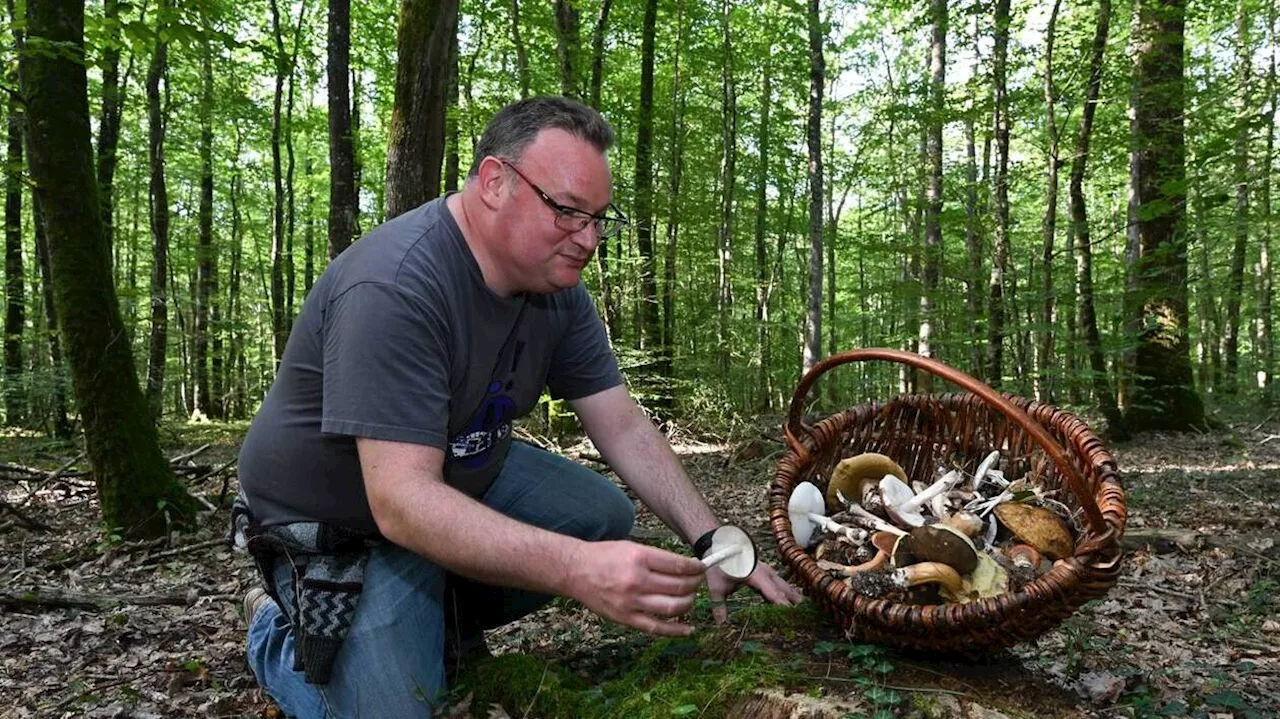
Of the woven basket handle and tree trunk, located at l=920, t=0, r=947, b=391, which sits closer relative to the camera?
the woven basket handle

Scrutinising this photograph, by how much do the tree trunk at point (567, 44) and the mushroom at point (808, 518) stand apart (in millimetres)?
8219

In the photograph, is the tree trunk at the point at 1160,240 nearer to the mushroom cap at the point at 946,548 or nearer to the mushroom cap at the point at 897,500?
the mushroom cap at the point at 897,500

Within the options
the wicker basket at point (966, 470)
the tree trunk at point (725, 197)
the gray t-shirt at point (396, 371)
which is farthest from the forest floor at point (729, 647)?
the tree trunk at point (725, 197)

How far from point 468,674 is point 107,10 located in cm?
514

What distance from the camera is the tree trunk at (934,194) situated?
8676mm

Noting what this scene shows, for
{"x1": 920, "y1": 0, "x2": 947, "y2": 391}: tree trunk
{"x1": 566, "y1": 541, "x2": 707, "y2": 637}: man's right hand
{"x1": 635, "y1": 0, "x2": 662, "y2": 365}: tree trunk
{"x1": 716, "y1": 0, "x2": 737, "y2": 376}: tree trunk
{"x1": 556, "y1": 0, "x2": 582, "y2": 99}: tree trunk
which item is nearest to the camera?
{"x1": 566, "y1": 541, "x2": 707, "y2": 637}: man's right hand

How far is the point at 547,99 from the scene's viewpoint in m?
2.16

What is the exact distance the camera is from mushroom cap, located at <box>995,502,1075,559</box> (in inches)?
73.9

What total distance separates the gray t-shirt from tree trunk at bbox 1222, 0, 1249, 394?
17.8 ft

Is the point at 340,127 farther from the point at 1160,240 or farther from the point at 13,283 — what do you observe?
the point at 13,283

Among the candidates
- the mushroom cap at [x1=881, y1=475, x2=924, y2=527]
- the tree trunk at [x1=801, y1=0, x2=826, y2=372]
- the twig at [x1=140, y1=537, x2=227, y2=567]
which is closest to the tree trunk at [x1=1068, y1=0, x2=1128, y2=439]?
the tree trunk at [x1=801, y1=0, x2=826, y2=372]

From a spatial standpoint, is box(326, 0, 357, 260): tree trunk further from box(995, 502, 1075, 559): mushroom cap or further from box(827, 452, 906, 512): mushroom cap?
box(995, 502, 1075, 559): mushroom cap

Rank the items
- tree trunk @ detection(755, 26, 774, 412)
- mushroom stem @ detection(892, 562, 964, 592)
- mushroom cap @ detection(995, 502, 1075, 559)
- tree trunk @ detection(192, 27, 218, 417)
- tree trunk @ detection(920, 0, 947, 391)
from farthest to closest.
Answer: tree trunk @ detection(192, 27, 218, 417) < tree trunk @ detection(755, 26, 774, 412) < tree trunk @ detection(920, 0, 947, 391) < mushroom cap @ detection(995, 502, 1075, 559) < mushroom stem @ detection(892, 562, 964, 592)

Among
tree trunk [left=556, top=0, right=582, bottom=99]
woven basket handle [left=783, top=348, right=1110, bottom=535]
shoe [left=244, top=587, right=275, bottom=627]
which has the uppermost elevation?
tree trunk [left=556, top=0, right=582, bottom=99]
